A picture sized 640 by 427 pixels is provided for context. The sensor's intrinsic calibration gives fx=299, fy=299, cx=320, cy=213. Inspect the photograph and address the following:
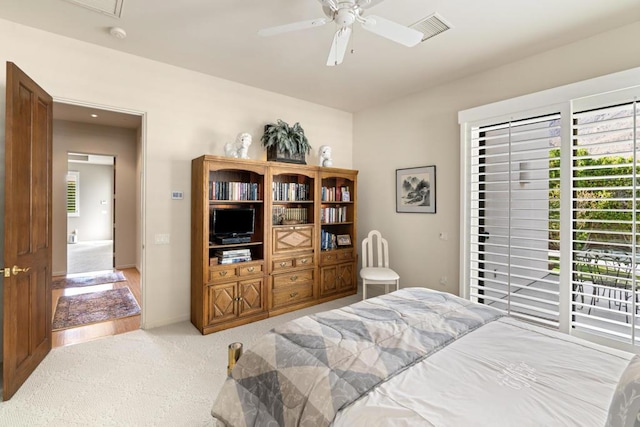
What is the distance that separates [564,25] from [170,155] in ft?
13.5

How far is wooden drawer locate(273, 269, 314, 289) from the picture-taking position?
3.90 m

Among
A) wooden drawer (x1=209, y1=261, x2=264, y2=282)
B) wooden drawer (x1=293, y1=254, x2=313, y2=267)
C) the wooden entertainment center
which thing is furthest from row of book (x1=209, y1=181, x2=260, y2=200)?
wooden drawer (x1=293, y1=254, x2=313, y2=267)

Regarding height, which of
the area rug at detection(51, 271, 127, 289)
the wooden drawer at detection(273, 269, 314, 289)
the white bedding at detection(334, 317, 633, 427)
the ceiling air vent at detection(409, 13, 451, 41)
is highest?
the ceiling air vent at detection(409, 13, 451, 41)

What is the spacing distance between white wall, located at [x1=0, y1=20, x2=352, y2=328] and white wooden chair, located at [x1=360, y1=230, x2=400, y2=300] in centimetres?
207

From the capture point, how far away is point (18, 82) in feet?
7.45

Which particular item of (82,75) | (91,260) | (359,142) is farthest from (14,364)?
(91,260)

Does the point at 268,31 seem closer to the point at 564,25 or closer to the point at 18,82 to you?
the point at 18,82

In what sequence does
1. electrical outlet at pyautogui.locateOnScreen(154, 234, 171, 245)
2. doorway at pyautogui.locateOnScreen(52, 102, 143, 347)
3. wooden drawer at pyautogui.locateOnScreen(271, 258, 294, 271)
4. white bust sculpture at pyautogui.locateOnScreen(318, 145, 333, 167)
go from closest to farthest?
electrical outlet at pyautogui.locateOnScreen(154, 234, 171, 245) → wooden drawer at pyautogui.locateOnScreen(271, 258, 294, 271) → white bust sculpture at pyautogui.locateOnScreen(318, 145, 333, 167) → doorway at pyautogui.locateOnScreen(52, 102, 143, 347)

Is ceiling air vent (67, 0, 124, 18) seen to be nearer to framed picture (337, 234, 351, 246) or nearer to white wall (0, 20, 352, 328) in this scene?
white wall (0, 20, 352, 328)

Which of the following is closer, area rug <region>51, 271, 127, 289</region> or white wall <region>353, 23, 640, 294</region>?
white wall <region>353, 23, 640, 294</region>

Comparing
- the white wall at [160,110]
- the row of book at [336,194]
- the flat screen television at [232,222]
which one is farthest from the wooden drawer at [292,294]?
the row of book at [336,194]

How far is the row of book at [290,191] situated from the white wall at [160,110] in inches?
21.5

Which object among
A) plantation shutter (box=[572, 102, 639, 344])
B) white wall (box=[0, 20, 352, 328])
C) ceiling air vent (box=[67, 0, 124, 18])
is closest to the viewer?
ceiling air vent (box=[67, 0, 124, 18])

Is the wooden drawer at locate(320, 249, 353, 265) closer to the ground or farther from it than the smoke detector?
closer to the ground
